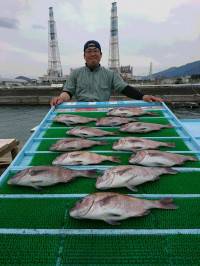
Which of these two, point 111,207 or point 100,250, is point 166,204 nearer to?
point 111,207

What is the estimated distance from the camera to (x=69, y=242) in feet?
9.18

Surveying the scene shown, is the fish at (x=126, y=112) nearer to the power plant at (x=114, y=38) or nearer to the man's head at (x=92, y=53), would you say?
the man's head at (x=92, y=53)

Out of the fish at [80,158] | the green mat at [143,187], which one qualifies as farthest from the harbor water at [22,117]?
the green mat at [143,187]

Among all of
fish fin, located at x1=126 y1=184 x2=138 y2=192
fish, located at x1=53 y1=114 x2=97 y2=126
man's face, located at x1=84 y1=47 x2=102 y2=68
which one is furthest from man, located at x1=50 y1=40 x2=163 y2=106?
fish fin, located at x1=126 y1=184 x2=138 y2=192

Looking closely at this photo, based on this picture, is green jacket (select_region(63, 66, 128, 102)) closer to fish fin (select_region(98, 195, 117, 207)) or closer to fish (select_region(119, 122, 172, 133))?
fish (select_region(119, 122, 172, 133))

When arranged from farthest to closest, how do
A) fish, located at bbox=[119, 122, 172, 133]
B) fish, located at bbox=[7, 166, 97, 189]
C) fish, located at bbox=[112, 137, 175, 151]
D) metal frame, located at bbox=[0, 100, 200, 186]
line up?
1. fish, located at bbox=[119, 122, 172, 133]
2. fish, located at bbox=[112, 137, 175, 151]
3. metal frame, located at bbox=[0, 100, 200, 186]
4. fish, located at bbox=[7, 166, 97, 189]

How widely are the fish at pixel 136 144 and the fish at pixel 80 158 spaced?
1.21ft

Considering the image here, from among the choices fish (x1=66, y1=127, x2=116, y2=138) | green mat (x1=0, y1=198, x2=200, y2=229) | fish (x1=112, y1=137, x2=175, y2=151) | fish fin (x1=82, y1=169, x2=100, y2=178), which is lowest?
green mat (x1=0, y1=198, x2=200, y2=229)

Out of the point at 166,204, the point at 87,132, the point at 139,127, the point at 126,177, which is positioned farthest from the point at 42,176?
the point at 139,127

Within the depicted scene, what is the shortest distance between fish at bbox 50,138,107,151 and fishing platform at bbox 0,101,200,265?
60 cm

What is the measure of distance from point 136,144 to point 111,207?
1822 mm

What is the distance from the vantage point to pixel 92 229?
2.95 metres

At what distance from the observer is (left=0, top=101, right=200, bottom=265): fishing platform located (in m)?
2.62

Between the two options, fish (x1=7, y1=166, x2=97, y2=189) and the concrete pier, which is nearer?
fish (x1=7, y1=166, x2=97, y2=189)
